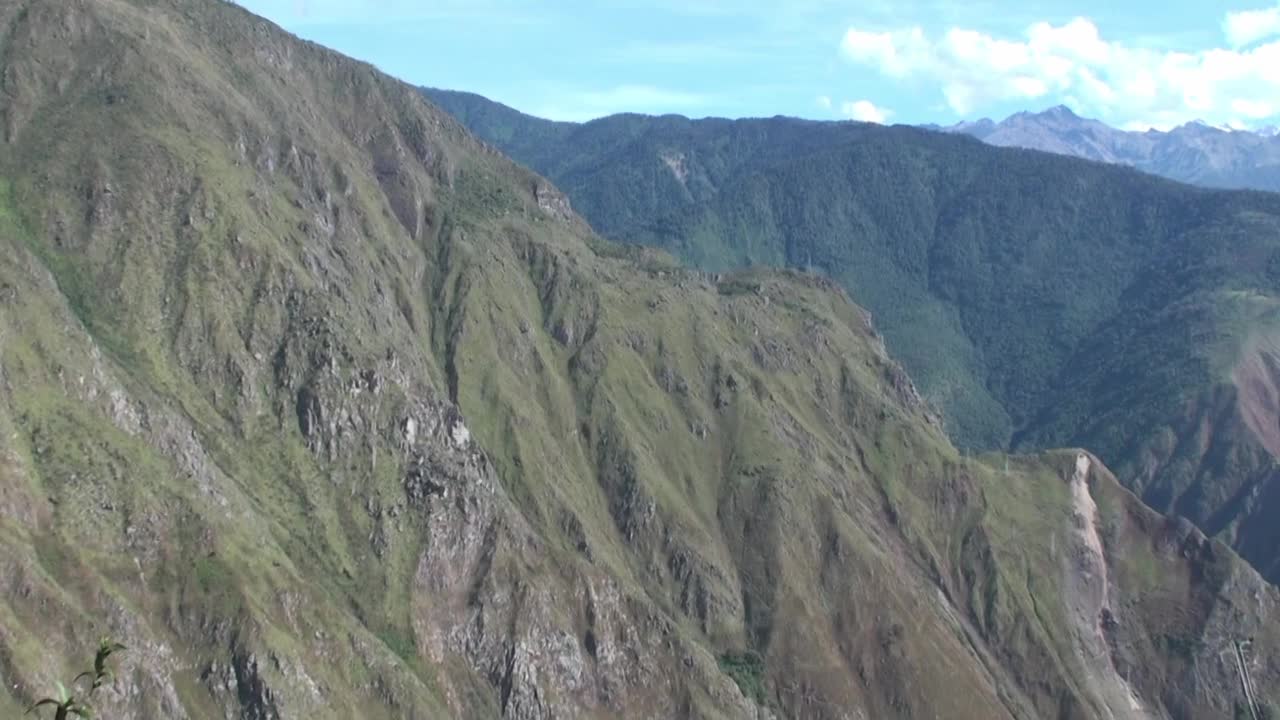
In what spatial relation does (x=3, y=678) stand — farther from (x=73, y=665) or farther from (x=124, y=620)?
(x=124, y=620)

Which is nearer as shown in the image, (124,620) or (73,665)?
(73,665)

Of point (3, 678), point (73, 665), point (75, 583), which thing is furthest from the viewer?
point (75, 583)

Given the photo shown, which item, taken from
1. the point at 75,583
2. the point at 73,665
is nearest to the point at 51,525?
the point at 75,583

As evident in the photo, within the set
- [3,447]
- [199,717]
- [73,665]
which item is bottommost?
[199,717]

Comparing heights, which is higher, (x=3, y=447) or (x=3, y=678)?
(x=3, y=447)

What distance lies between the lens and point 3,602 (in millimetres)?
177625

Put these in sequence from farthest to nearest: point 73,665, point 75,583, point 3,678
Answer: point 75,583, point 73,665, point 3,678

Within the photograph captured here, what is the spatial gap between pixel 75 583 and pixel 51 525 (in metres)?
10.5

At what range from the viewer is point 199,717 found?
200 m

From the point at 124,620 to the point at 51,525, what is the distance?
694 inches

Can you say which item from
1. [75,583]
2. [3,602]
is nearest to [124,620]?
[75,583]

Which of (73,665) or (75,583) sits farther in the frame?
(75,583)

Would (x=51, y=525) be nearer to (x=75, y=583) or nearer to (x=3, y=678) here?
(x=75, y=583)

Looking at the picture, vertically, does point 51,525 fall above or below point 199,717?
above
